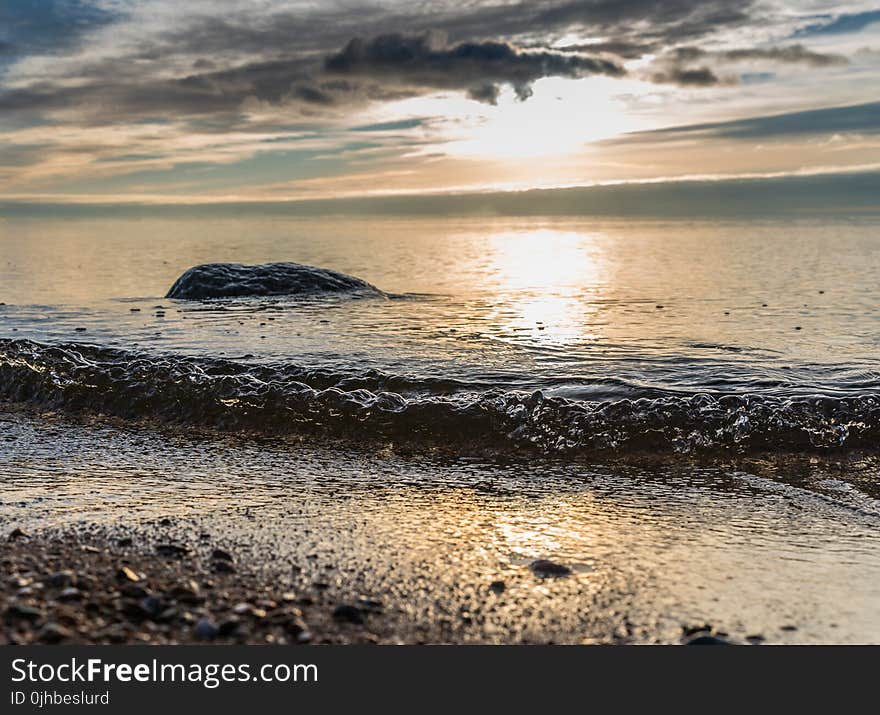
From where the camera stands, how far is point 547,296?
17.9 meters

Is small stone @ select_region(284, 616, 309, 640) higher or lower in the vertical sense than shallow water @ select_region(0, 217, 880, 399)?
lower

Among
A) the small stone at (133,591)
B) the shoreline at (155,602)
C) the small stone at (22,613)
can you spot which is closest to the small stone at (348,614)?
the shoreline at (155,602)

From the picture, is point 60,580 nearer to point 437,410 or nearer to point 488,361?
point 437,410

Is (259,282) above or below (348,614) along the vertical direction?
above

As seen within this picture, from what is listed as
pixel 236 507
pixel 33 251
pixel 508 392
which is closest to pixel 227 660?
pixel 236 507

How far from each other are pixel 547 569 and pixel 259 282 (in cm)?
1457

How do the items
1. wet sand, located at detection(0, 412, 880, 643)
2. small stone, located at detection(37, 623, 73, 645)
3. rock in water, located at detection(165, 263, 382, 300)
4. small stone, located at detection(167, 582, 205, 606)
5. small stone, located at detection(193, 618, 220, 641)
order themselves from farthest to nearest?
rock in water, located at detection(165, 263, 382, 300), small stone, located at detection(167, 582, 205, 606), wet sand, located at detection(0, 412, 880, 643), small stone, located at detection(193, 618, 220, 641), small stone, located at detection(37, 623, 73, 645)

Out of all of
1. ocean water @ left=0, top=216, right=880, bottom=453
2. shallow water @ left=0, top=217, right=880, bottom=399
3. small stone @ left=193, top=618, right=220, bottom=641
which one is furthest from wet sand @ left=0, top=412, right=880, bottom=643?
shallow water @ left=0, top=217, right=880, bottom=399

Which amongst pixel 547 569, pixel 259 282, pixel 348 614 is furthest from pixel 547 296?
pixel 348 614

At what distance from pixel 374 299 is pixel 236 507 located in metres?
12.0

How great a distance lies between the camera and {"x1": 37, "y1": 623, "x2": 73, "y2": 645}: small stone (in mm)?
3416

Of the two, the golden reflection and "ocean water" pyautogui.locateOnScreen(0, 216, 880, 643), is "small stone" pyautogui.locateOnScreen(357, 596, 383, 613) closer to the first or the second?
"ocean water" pyautogui.locateOnScreen(0, 216, 880, 643)

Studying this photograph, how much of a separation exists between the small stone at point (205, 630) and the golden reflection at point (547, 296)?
28.7 feet

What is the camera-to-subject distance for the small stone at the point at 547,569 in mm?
4367
